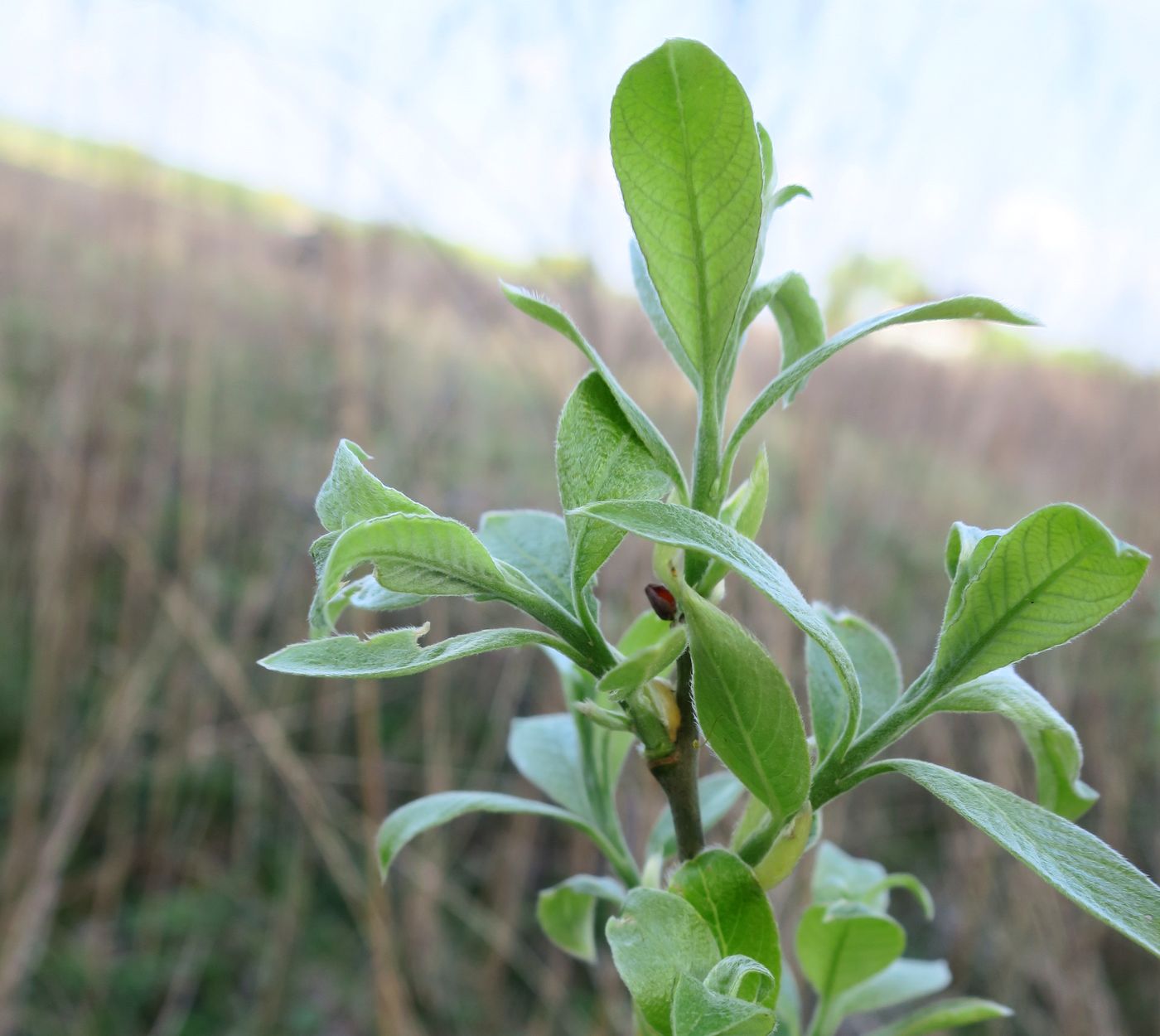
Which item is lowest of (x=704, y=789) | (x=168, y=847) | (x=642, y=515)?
(x=168, y=847)

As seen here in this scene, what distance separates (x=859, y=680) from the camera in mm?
325

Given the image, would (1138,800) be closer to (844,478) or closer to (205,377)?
(844,478)

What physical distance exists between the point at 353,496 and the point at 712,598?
0.36 feet

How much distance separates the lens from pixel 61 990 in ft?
4.76

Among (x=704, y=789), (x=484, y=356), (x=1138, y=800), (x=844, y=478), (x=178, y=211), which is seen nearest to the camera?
(x=704, y=789)

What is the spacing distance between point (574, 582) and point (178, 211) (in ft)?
6.62

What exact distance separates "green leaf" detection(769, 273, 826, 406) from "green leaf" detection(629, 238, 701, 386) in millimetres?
37

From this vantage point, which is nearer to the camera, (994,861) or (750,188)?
(750,188)

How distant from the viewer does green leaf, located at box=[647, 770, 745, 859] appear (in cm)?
35

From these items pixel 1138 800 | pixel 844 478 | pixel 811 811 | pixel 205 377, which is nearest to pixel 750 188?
pixel 811 811

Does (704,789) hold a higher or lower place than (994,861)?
higher

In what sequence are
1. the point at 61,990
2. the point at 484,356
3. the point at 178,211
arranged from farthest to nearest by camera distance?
the point at 484,356 → the point at 178,211 → the point at 61,990

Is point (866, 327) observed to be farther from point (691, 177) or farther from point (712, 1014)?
point (712, 1014)

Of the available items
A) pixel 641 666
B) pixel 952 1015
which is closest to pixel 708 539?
pixel 641 666
